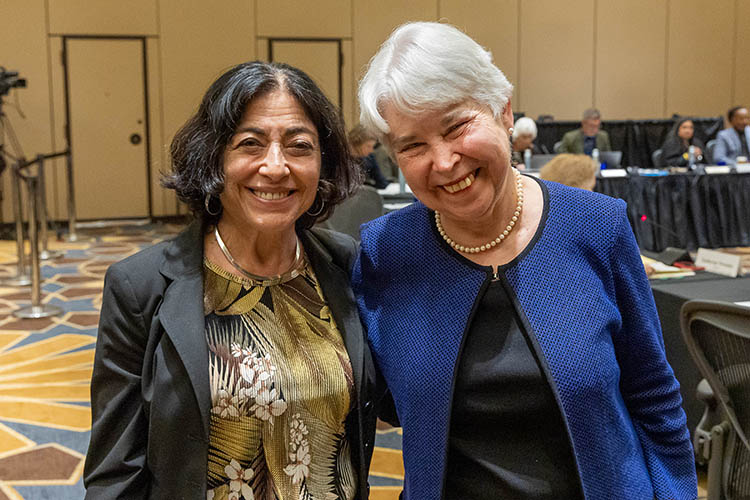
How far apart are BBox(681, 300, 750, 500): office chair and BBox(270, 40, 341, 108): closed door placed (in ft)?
32.1

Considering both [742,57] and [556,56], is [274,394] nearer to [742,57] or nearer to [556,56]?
[556,56]

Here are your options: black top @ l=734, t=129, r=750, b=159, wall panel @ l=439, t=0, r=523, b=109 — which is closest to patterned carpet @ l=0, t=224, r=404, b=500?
wall panel @ l=439, t=0, r=523, b=109

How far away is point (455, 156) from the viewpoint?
129 cm

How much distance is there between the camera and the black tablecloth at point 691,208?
8.08m

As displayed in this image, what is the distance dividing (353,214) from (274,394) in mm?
2726

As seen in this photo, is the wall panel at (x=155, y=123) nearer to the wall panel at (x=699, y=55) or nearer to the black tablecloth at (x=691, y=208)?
the black tablecloth at (x=691, y=208)

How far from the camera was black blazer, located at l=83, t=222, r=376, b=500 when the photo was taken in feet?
4.49

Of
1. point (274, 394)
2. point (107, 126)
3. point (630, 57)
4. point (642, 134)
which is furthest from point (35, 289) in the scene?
point (630, 57)

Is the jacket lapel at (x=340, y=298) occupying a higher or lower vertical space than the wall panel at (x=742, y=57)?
lower

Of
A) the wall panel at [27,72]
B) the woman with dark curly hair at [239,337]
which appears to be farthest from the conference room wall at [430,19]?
the woman with dark curly hair at [239,337]

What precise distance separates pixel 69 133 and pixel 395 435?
28.3 feet

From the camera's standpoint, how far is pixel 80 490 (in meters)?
3.02

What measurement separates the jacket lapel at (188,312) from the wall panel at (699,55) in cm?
1297

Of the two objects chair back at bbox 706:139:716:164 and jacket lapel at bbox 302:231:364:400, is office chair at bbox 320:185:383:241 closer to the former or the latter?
jacket lapel at bbox 302:231:364:400
